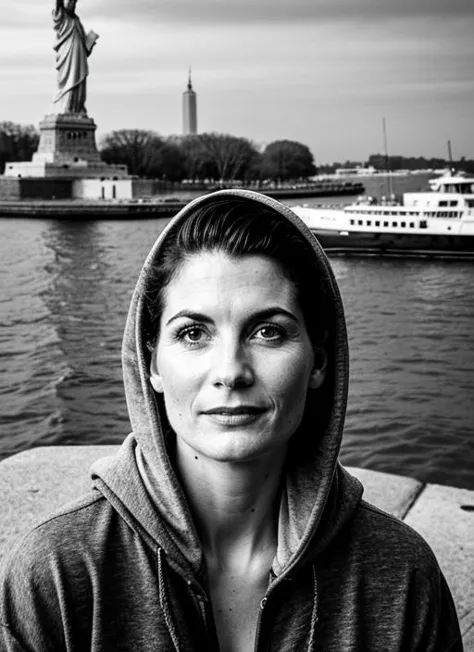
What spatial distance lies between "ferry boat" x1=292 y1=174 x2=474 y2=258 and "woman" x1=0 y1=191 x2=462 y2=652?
22687 millimetres

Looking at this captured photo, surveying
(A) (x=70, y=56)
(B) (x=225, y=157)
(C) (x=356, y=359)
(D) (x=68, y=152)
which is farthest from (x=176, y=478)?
(B) (x=225, y=157)

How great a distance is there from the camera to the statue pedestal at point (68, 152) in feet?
158

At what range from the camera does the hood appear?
1147 mm

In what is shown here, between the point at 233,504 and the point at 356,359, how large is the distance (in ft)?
34.9

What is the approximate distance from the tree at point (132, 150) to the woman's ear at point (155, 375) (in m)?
61.4

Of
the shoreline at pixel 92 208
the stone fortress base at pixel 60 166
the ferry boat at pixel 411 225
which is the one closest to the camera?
the ferry boat at pixel 411 225

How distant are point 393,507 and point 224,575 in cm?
→ 157

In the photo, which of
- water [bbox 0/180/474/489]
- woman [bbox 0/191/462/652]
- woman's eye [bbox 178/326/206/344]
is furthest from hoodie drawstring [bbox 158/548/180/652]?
water [bbox 0/180/474/489]

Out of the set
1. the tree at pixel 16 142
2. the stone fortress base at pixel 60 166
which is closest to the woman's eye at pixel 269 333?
the stone fortress base at pixel 60 166

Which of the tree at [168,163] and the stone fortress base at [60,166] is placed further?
the tree at [168,163]

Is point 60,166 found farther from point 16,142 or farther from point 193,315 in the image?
point 193,315

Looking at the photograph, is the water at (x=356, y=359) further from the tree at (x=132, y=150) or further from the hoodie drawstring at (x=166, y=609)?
the tree at (x=132, y=150)

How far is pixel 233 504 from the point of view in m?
1.20

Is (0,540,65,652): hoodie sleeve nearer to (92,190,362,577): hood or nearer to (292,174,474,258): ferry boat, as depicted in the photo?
(92,190,362,577): hood
